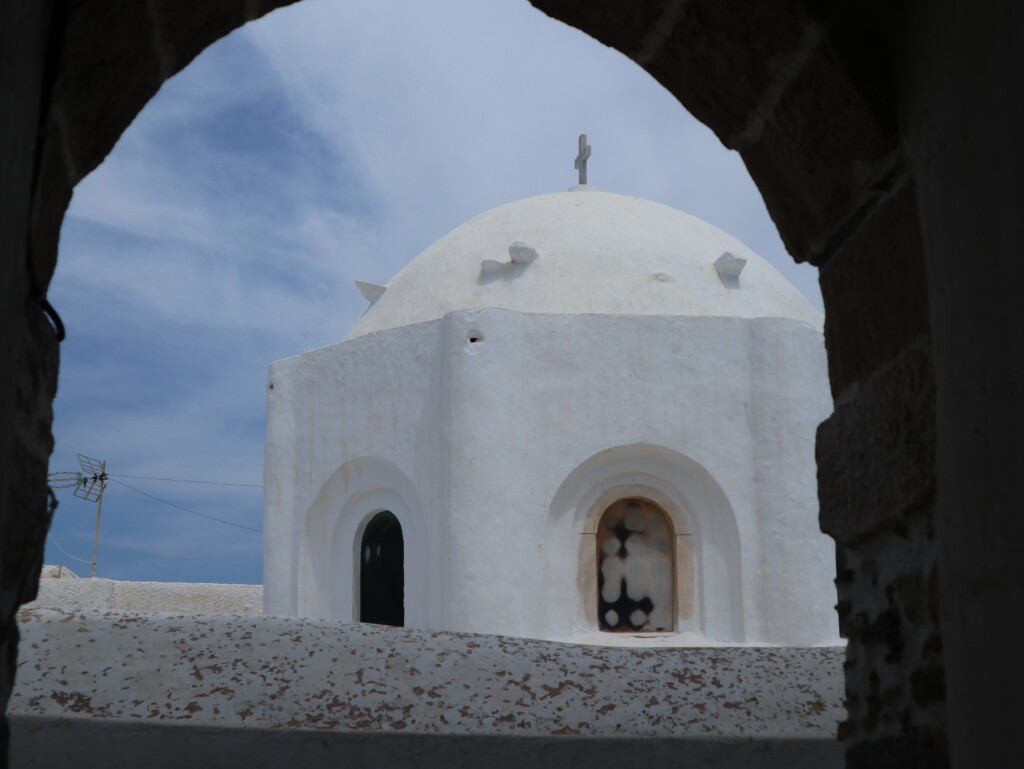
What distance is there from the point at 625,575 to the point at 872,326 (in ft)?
25.3

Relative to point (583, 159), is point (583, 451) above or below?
below

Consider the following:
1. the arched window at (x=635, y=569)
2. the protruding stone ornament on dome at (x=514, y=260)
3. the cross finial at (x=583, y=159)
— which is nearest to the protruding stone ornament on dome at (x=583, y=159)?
the cross finial at (x=583, y=159)

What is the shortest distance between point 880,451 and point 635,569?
7.78 metres

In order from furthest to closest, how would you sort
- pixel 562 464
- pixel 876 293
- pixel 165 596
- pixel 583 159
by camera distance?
pixel 165 596, pixel 583 159, pixel 562 464, pixel 876 293

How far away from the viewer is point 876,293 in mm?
2137

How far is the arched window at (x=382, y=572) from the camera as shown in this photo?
1037 cm

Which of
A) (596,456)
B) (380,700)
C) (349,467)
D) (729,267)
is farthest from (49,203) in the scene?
(729,267)

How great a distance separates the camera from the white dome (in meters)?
10.4

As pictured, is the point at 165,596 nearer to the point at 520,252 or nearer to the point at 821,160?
the point at 520,252

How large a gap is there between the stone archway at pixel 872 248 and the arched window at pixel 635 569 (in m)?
7.36

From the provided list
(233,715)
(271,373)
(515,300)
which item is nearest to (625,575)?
(515,300)

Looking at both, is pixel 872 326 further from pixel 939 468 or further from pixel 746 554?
pixel 746 554

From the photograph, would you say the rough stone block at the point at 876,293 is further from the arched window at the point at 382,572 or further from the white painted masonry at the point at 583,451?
the arched window at the point at 382,572

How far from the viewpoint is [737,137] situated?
256 centimetres
